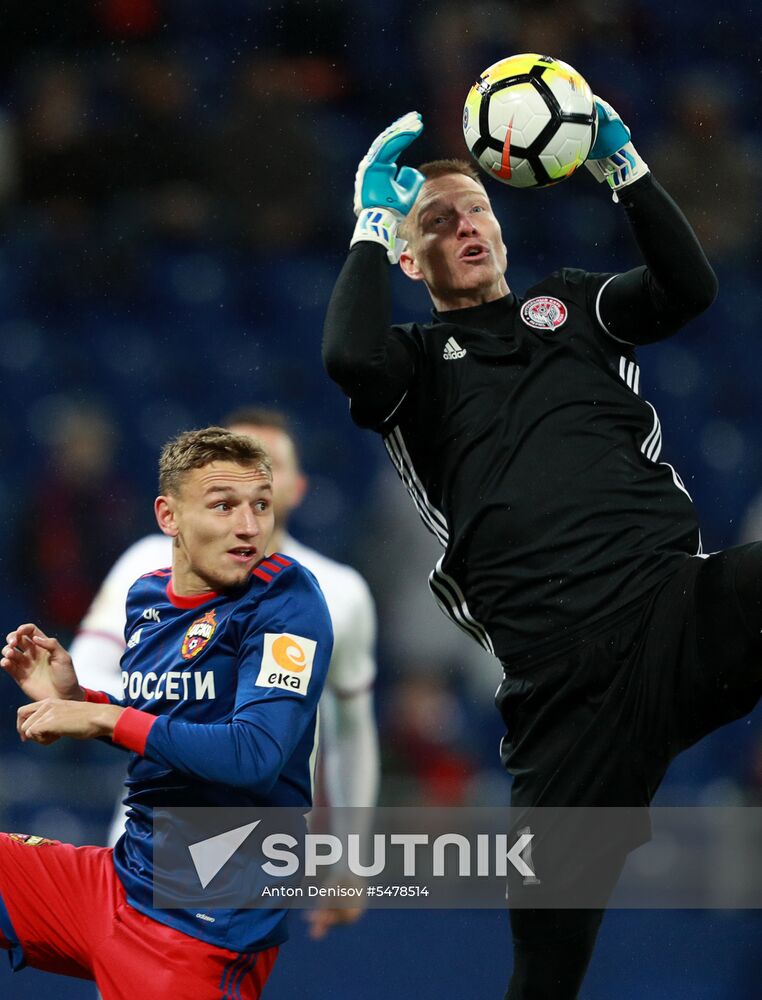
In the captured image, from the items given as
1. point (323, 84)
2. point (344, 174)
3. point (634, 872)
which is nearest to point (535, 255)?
point (344, 174)

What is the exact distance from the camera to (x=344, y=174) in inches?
249

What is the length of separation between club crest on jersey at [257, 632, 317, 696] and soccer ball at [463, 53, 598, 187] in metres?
1.14

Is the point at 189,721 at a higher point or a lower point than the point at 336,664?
higher

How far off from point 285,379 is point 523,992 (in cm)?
349

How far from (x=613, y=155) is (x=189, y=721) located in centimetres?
150

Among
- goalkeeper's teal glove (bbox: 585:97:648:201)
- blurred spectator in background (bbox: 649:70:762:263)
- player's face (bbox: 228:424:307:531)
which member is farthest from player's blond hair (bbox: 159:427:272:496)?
blurred spectator in background (bbox: 649:70:762:263)

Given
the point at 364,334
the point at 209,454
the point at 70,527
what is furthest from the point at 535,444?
the point at 70,527

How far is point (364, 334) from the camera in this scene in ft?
8.89

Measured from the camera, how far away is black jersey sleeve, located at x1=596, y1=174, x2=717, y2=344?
2.76m

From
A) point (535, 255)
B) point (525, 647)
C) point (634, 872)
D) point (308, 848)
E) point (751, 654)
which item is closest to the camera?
point (751, 654)

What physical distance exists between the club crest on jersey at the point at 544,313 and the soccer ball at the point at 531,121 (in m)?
0.26

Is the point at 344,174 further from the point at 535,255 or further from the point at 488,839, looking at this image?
the point at 488,839

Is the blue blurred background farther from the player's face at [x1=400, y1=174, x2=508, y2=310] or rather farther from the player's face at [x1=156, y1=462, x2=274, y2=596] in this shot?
the player's face at [x1=400, y1=174, x2=508, y2=310]

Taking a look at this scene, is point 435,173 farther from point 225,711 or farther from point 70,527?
point 70,527
